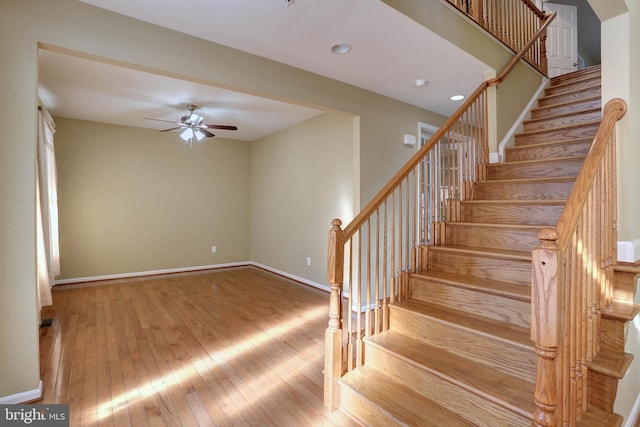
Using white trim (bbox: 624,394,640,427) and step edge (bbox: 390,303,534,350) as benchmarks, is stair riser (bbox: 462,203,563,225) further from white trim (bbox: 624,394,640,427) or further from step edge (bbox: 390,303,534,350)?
white trim (bbox: 624,394,640,427)

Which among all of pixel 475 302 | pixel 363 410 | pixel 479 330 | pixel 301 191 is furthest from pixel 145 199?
pixel 479 330

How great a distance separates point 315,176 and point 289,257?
4.90 feet

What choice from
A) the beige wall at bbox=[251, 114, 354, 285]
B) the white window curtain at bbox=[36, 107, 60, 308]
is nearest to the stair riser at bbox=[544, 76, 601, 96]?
the beige wall at bbox=[251, 114, 354, 285]

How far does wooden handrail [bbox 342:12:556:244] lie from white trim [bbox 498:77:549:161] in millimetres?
584

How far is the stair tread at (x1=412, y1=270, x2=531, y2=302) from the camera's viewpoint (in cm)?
192

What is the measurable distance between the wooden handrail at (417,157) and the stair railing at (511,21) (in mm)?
202

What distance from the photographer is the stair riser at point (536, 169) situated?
8.84 ft

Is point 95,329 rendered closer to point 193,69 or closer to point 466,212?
point 193,69

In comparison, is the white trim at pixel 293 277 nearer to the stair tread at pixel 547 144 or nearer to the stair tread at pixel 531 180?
the stair tread at pixel 531 180

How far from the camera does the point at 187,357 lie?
8.56 ft

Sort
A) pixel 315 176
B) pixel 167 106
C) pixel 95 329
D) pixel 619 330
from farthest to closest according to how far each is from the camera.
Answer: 1. pixel 315 176
2. pixel 167 106
3. pixel 95 329
4. pixel 619 330

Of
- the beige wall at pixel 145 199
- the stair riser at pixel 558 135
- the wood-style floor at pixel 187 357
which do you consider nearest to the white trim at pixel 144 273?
the beige wall at pixel 145 199

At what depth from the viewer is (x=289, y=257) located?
5328mm

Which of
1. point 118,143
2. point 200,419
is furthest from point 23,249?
point 118,143
